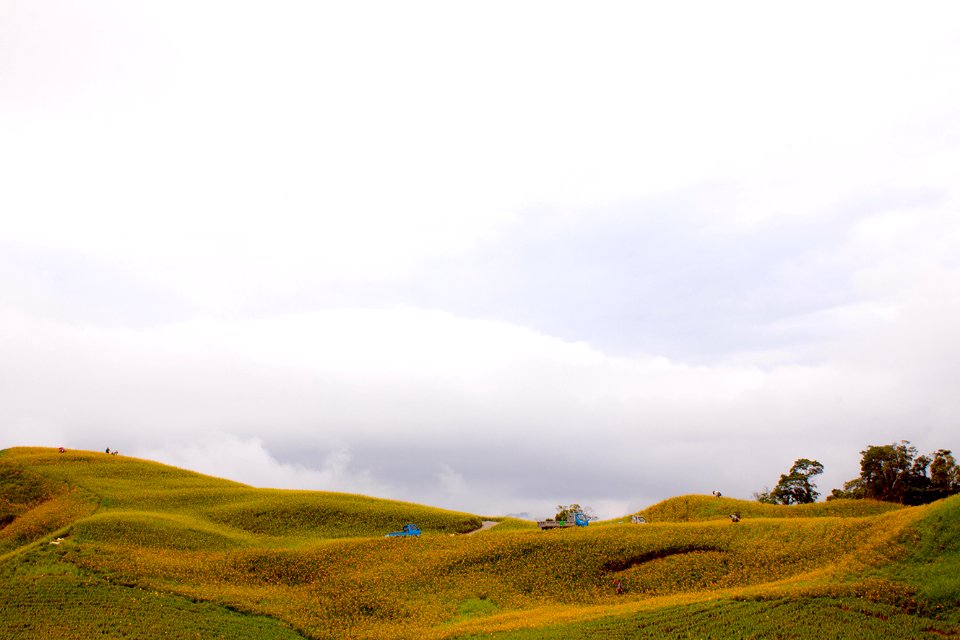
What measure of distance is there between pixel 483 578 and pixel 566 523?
18096mm

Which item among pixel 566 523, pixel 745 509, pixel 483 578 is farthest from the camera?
pixel 745 509

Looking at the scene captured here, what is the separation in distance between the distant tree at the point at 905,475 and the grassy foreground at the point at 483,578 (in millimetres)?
11825

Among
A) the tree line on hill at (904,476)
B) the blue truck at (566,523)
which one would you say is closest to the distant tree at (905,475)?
the tree line on hill at (904,476)

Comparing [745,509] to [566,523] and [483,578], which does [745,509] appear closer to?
[566,523]

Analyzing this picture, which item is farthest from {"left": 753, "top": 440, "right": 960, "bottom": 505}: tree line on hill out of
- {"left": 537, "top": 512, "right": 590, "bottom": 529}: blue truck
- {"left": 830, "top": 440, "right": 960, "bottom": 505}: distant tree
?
{"left": 537, "top": 512, "right": 590, "bottom": 529}: blue truck

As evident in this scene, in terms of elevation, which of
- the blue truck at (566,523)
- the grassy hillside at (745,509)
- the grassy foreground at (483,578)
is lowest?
the grassy foreground at (483,578)

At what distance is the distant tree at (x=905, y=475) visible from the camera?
253 ft

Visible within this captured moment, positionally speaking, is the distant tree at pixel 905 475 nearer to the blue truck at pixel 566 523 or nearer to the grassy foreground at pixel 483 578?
the grassy foreground at pixel 483 578

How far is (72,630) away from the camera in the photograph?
139ft

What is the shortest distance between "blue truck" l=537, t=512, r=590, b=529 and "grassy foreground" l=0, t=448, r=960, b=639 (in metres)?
5.72

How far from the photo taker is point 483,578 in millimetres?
54406

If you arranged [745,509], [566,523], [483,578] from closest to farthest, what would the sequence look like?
1. [483,578]
2. [566,523]
3. [745,509]

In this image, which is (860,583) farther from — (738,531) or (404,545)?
(404,545)

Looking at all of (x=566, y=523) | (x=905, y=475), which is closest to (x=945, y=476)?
(x=905, y=475)
